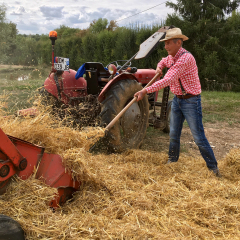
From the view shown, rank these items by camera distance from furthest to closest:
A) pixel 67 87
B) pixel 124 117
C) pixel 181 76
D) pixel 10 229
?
1. pixel 67 87
2. pixel 124 117
3. pixel 181 76
4. pixel 10 229

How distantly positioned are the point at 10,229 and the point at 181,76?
2.74m

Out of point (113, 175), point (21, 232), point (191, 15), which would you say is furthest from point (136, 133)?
point (191, 15)

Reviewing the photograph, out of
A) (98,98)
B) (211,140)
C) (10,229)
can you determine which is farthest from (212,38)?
(10,229)

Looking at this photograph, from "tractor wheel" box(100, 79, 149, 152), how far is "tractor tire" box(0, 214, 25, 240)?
205 cm

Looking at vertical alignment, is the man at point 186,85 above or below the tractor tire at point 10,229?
above

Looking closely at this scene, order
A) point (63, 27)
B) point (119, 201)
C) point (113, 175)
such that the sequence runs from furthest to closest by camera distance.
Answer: point (63, 27)
point (113, 175)
point (119, 201)

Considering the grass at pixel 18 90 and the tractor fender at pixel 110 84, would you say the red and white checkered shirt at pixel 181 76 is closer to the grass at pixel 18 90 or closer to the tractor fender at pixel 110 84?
the tractor fender at pixel 110 84

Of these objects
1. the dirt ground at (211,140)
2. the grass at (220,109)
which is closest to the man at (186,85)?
the dirt ground at (211,140)

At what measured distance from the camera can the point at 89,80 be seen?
14.7 ft

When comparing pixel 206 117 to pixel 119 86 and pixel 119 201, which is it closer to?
pixel 119 86

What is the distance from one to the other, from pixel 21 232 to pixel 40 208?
0.27 metres

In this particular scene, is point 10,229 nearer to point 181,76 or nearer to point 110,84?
point 110,84

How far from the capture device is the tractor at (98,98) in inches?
156

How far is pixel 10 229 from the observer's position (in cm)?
193
